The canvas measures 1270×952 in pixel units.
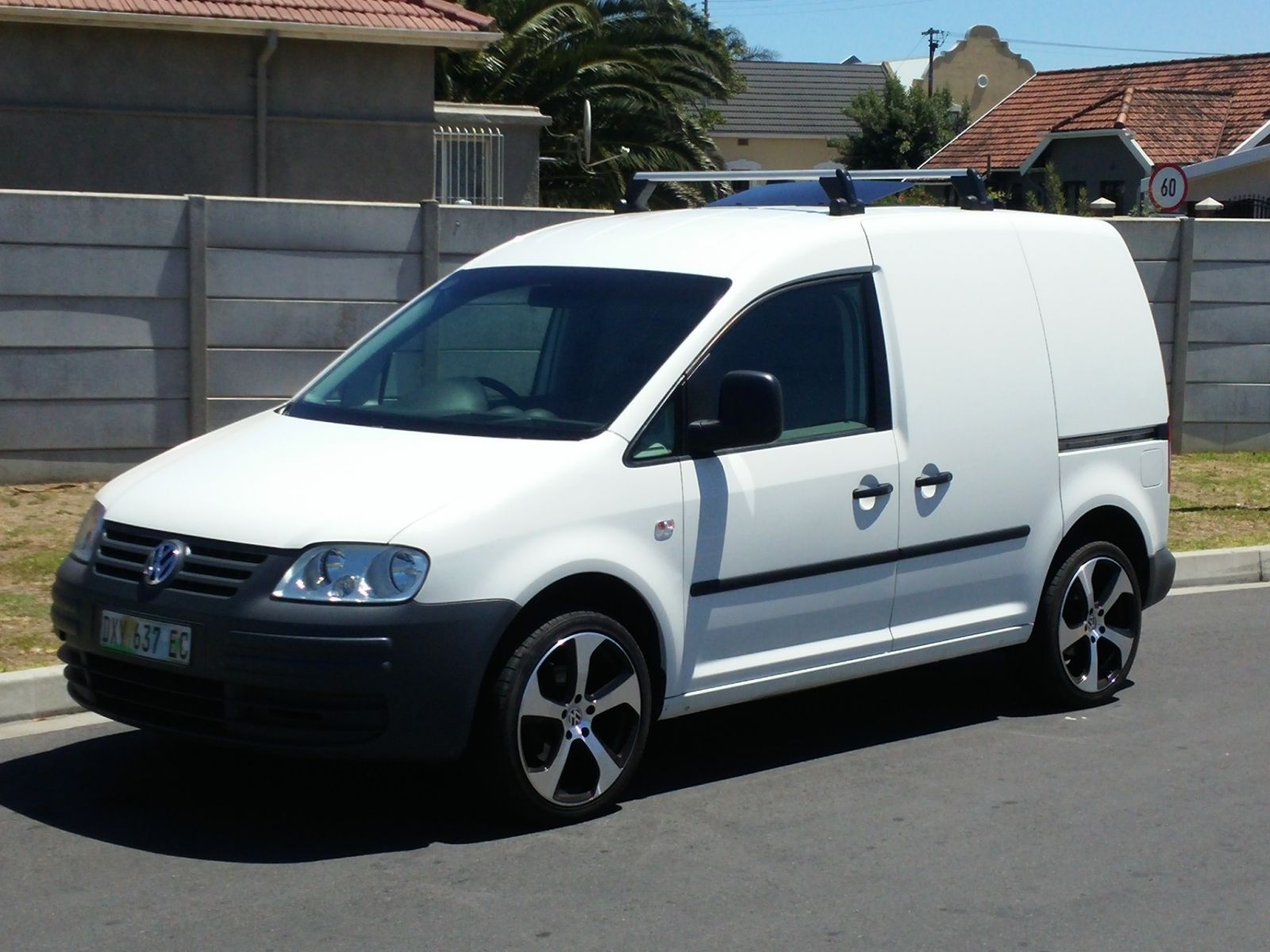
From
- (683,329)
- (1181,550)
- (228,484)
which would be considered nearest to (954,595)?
(683,329)

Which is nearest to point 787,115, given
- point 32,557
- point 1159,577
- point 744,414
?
point 32,557

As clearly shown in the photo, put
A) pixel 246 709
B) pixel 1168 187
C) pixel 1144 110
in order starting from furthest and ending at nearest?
pixel 1144 110
pixel 1168 187
pixel 246 709

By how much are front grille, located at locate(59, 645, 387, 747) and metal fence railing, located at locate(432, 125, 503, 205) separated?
1480cm

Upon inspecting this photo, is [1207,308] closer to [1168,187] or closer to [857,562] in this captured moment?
[1168,187]

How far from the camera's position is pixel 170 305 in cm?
1124

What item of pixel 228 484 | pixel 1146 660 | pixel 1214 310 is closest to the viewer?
pixel 228 484

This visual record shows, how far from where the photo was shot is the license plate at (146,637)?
5.28m

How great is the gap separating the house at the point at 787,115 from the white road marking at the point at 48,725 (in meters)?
64.1

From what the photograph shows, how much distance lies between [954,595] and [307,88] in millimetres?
13245

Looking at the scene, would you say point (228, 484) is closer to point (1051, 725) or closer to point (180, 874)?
point (180, 874)

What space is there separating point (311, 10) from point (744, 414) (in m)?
13.4

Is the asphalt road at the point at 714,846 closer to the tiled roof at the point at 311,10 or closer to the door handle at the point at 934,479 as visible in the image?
the door handle at the point at 934,479

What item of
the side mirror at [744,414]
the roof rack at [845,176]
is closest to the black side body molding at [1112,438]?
the roof rack at [845,176]

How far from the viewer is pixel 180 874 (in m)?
5.15
